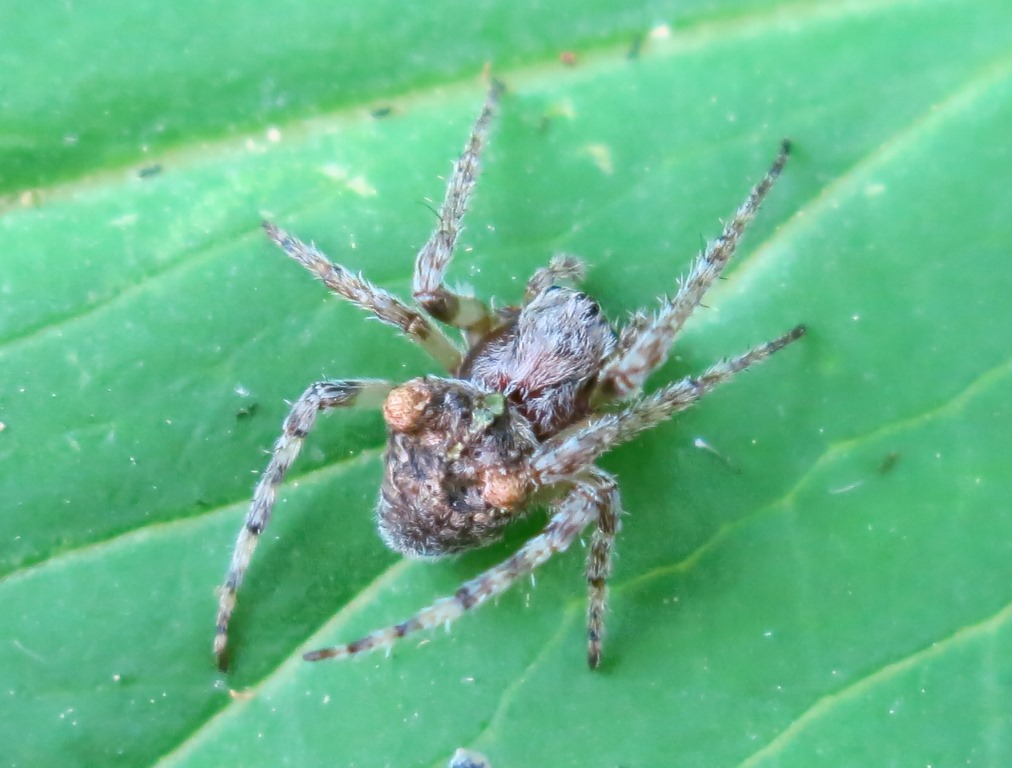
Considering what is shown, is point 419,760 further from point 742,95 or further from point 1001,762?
point 742,95

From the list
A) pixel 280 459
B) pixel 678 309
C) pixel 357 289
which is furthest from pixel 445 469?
pixel 678 309

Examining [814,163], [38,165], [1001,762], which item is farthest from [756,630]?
[38,165]

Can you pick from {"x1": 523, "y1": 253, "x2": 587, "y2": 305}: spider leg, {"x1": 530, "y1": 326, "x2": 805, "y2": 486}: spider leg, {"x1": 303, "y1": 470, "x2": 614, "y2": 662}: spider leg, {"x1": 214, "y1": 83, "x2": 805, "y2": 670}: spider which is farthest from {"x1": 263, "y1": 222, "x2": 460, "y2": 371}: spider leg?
{"x1": 303, "y1": 470, "x2": 614, "y2": 662}: spider leg

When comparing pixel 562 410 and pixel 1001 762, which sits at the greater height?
pixel 562 410

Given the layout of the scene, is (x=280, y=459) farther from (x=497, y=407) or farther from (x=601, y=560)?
(x=601, y=560)

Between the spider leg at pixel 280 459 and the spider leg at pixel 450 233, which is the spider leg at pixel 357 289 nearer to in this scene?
the spider leg at pixel 450 233

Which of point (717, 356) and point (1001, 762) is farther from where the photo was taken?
point (717, 356)

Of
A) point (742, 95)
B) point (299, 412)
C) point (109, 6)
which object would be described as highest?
point (109, 6)
